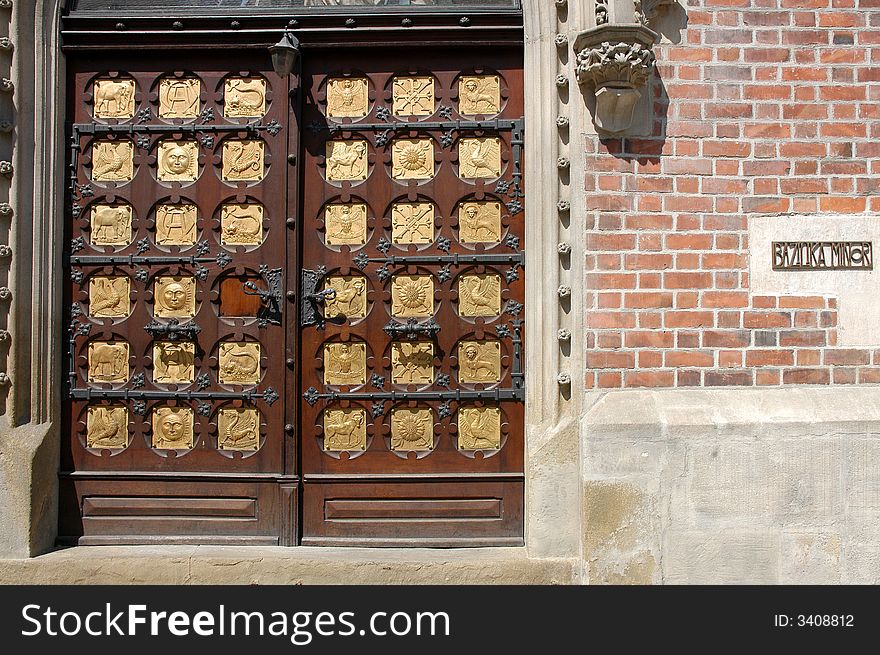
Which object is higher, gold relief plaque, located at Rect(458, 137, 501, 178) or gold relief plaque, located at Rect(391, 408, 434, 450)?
gold relief plaque, located at Rect(458, 137, 501, 178)

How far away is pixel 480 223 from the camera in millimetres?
4383

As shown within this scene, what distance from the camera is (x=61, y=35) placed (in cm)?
442

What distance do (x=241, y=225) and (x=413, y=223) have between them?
0.88 metres

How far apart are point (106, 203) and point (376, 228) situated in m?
1.40

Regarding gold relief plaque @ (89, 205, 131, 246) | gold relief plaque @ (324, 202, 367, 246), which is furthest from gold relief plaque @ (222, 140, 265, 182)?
gold relief plaque @ (89, 205, 131, 246)

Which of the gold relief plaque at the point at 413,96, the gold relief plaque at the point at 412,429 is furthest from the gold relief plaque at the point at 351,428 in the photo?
the gold relief plaque at the point at 413,96

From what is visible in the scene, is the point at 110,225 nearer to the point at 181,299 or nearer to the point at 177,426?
the point at 181,299

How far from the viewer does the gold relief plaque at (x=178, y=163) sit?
Result: 14.6 feet

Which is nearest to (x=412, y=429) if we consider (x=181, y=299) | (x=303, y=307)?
(x=303, y=307)

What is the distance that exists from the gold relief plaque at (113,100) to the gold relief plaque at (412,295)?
164 centimetres

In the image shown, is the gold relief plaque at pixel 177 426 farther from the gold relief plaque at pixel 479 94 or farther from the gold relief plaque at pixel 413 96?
the gold relief plaque at pixel 479 94

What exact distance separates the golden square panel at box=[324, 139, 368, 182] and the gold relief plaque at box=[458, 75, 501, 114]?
21.7 inches

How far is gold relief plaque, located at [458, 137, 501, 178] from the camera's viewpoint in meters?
4.39

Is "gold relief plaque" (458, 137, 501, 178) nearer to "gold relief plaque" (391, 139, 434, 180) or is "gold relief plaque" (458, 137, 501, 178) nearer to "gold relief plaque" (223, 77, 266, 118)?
"gold relief plaque" (391, 139, 434, 180)
